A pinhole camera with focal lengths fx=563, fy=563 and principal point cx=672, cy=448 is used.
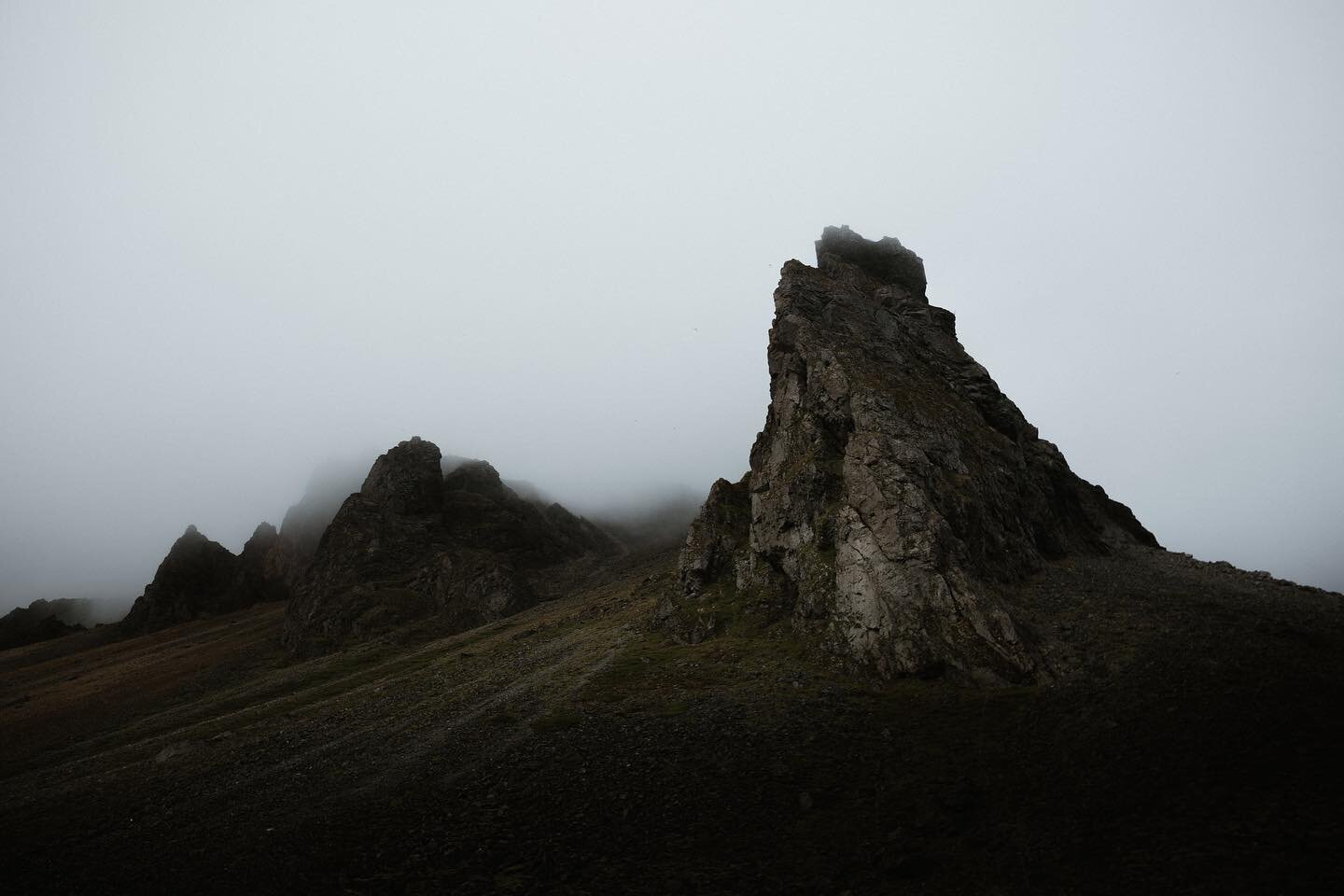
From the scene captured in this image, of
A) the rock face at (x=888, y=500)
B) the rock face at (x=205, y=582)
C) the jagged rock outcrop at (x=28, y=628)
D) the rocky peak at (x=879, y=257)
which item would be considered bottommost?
the jagged rock outcrop at (x=28, y=628)

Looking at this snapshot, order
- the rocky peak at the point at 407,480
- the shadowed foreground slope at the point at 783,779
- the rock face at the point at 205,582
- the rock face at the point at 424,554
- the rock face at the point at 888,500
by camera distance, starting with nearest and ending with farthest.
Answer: the shadowed foreground slope at the point at 783,779 → the rock face at the point at 888,500 → the rock face at the point at 424,554 → the rocky peak at the point at 407,480 → the rock face at the point at 205,582

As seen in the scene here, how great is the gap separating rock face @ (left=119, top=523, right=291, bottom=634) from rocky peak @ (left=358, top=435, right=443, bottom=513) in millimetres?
66781

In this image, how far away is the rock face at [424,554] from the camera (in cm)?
10438

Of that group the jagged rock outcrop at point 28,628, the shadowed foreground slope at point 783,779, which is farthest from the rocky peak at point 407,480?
the jagged rock outcrop at point 28,628


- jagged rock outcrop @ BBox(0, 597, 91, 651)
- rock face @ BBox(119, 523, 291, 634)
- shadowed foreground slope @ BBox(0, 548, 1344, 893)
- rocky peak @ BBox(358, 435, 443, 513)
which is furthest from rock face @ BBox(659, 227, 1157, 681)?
jagged rock outcrop @ BBox(0, 597, 91, 651)

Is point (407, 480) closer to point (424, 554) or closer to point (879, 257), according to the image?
point (424, 554)

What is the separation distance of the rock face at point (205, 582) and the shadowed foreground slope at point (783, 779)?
155905 millimetres

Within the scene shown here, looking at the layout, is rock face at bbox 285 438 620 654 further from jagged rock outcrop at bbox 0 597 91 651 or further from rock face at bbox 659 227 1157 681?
jagged rock outcrop at bbox 0 597 91 651

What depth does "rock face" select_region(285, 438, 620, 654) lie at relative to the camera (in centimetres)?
10438

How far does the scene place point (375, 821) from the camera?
22.9 meters

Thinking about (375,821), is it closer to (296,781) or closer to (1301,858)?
(296,781)

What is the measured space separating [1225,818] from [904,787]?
Result: 911cm

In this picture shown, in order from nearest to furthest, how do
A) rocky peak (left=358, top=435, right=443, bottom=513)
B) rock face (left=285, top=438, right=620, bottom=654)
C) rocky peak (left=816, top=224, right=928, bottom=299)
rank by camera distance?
1. rocky peak (left=816, top=224, right=928, bottom=299)
2. rock face (left=285, top=438, right=620, bottom=654)
3. rocky peak (left=358, top=435, right=443, bottom=513)

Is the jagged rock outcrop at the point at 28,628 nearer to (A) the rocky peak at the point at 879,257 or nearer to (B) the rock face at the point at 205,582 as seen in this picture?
(B) the rock face at the point at 205,582
